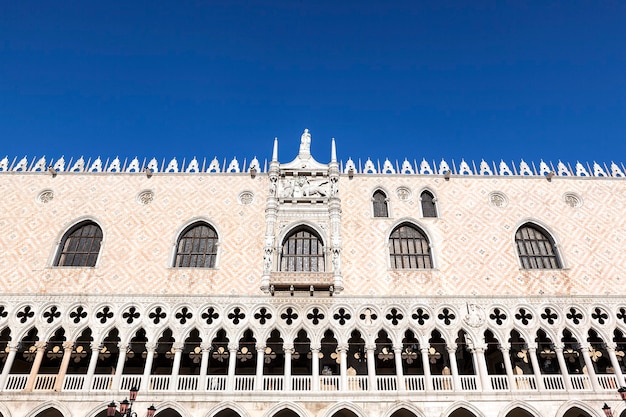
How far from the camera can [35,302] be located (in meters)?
15.1

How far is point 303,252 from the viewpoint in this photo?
54.4ft

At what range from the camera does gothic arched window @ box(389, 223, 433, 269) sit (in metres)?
16.4

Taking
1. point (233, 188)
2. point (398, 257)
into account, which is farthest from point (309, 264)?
point (233, 188)

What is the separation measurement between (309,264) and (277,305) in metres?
2.07

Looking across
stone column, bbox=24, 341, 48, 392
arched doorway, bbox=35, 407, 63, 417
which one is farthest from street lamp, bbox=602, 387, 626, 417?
stone column, bbox=24, 341, 48, 392

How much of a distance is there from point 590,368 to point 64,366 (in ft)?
54.8

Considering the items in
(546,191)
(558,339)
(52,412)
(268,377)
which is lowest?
(52,412)

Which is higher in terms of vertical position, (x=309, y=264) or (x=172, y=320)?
(x=309, y=264)

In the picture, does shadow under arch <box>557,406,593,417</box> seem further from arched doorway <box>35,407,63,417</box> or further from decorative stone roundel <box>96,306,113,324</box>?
arched doorway <box>35,407,63,417</box>

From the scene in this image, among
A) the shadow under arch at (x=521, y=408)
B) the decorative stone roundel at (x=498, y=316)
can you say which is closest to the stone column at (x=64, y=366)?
the shadow under arch at (x=521, y=408)

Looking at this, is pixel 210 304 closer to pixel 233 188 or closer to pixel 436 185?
pixel 233 188

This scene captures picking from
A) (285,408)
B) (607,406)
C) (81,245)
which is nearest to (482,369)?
(607,406)

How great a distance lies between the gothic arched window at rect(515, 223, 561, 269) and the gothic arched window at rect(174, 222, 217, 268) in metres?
11.7

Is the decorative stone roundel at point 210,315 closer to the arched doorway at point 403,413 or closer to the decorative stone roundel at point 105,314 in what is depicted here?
the decorative stone roundel at point 105,314
